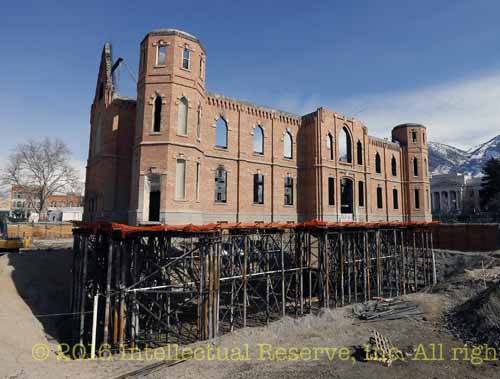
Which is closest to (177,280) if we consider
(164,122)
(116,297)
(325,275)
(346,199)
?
(116,297)

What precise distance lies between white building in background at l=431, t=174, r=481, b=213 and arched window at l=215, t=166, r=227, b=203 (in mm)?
77557

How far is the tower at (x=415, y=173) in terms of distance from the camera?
39625 mm

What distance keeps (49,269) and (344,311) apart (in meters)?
20.1

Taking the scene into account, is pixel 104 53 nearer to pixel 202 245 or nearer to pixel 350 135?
pixel 202 245

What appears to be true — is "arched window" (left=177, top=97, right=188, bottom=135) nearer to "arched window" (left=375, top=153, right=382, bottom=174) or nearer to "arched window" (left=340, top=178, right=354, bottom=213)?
"arched window" (left=340, top=178, right=354, bottom=213)

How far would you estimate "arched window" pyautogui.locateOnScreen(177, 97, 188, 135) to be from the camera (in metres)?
20.5

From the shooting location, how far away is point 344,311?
17594 millimetres

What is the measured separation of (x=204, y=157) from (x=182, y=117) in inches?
150

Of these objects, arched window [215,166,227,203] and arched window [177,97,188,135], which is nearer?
arched window [177,97,188,135]

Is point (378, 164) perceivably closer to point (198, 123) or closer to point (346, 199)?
point (346, 199)

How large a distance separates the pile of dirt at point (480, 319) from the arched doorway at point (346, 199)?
14.0 meters

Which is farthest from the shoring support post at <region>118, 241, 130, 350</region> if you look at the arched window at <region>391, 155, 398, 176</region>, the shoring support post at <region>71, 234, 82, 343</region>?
the arched window at <region>391, 155, 398, 176</region>

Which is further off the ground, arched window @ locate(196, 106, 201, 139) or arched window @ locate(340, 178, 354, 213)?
arched window @ locate(196, 106, 201, 139)

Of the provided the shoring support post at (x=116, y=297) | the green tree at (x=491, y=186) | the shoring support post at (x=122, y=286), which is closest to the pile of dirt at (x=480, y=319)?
the shoring support post at (x=122, y=286)
